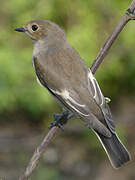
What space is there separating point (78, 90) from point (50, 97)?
2333 millimetres

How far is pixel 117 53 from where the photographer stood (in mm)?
6492

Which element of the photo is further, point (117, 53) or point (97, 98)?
point (117, 53)

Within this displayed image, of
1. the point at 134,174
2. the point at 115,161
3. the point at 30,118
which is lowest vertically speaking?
the point at 134,174

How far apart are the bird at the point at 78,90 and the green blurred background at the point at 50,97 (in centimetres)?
194

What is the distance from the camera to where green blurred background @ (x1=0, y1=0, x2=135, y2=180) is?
6098mm

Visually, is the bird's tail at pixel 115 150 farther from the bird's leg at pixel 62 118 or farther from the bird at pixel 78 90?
the bird's leg at pixel 62 118

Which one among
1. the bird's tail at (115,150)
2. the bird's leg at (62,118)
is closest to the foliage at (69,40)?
the bird's leg at (62,118)

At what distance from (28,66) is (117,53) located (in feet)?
4.47

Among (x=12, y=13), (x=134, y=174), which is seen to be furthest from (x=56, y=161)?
(x=12, y=13)

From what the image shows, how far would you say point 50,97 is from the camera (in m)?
6.11

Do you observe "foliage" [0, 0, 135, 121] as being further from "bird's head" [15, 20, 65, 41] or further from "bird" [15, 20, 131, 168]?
"bird" [15, 20, 131, 168]

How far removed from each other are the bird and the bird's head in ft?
0.47

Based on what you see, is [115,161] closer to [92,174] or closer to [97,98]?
[97,98]

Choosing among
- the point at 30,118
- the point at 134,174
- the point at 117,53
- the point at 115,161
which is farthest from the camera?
the point at 30,118
